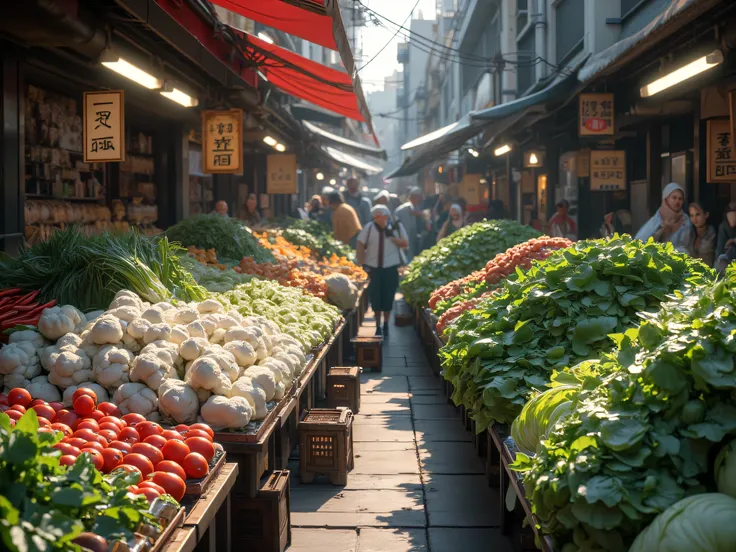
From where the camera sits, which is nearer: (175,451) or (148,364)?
(175,451)

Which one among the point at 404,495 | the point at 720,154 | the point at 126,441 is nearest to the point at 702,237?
the point at 720,154

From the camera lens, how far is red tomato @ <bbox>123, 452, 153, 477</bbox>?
3510 mm

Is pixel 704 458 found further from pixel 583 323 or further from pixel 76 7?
pixel 76 7

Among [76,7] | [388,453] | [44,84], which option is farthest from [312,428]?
[44,84]

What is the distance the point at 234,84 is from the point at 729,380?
914 cm

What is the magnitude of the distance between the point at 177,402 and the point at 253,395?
0.49 m

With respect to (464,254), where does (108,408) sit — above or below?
below

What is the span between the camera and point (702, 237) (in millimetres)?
10398

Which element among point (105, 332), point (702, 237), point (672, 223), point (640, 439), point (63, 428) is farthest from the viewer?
point (702, 237)

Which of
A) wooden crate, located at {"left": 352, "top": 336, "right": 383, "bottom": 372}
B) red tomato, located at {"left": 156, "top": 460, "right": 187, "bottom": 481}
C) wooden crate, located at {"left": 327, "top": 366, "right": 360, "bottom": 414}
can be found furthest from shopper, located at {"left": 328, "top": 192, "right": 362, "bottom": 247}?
red tomato, located at {"left": 156, "top": 460, "right": 187, "bottom": 481}

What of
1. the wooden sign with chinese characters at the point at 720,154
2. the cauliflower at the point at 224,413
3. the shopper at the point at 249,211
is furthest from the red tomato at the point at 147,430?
the shopper at the point at 249,211

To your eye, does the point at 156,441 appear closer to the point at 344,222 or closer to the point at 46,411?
the point at 46,411

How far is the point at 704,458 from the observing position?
2.93 metres

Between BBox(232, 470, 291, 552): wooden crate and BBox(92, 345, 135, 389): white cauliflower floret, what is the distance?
902 millimetres
